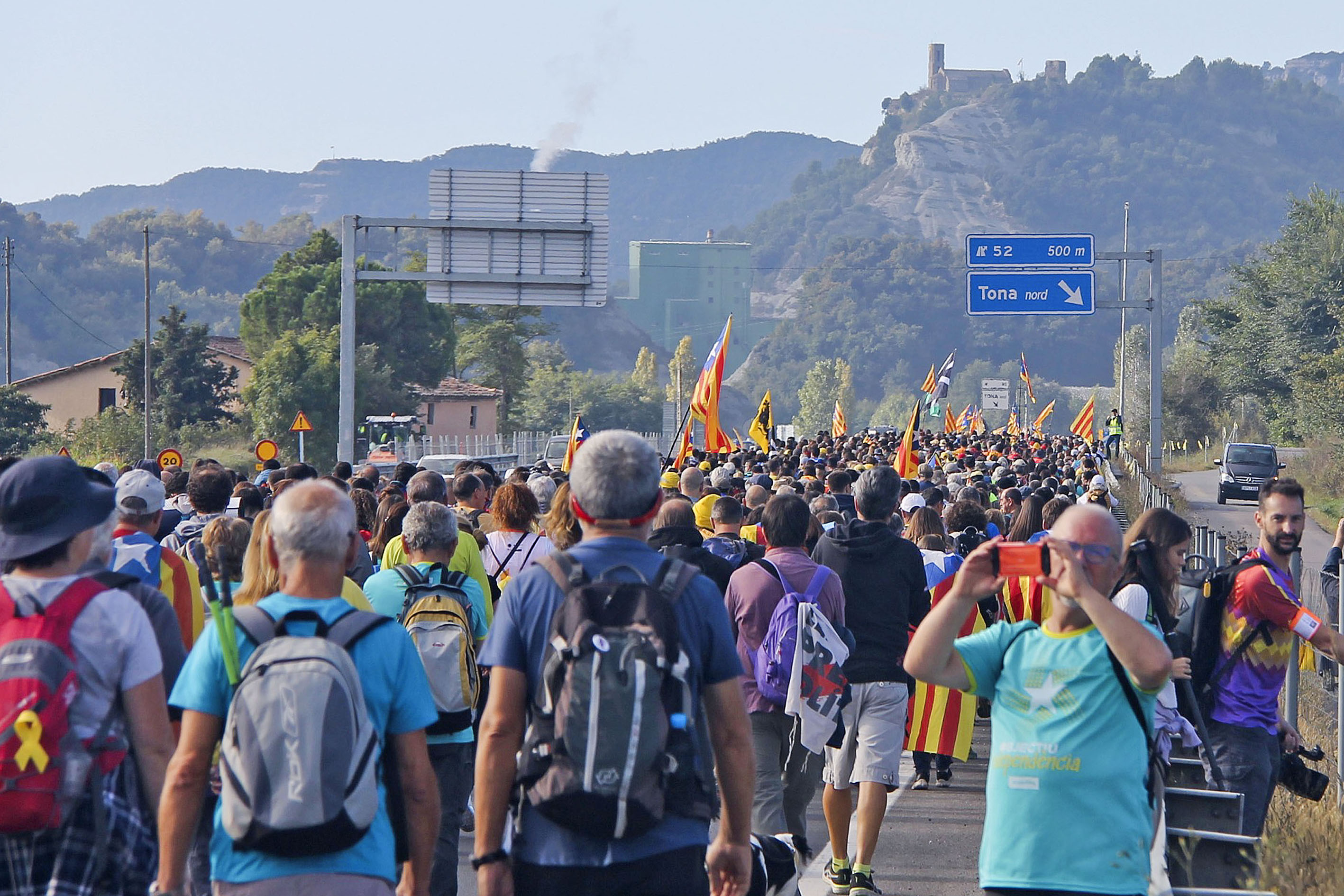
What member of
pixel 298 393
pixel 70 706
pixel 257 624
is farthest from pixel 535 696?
pixel 298 393

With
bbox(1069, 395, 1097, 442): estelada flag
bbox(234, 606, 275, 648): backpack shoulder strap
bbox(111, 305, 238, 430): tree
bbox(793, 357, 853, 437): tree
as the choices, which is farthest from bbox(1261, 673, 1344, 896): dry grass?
bbox(793, 357, 853, 437): tree

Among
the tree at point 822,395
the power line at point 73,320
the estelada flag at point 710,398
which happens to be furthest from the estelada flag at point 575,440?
the power line at point 73,320

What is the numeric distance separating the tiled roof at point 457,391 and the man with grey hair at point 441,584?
6943cm

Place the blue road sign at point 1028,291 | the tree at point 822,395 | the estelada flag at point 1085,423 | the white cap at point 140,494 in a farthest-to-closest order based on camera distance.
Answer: the tree at point 822,395
the estelada flag at point 1085,423
the blue road sign at point 1028,291
the white cap at point 140,494

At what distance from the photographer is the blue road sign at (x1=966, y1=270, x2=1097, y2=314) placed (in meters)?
31.5

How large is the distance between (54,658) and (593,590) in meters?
1.23

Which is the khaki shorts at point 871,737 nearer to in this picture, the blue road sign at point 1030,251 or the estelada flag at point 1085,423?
the blue road sign at point 1030,251

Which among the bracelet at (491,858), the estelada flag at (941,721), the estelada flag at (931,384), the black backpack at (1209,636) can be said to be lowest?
the estelada flag at (941,721)

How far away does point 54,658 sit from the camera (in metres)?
3.62

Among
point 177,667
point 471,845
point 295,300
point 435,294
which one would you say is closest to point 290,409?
point 295,300

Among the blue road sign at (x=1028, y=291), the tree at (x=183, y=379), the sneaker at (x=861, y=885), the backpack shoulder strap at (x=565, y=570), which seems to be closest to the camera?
the backpack shoulder strap at (x=565, y=570)

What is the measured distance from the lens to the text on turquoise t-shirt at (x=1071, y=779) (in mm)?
3910

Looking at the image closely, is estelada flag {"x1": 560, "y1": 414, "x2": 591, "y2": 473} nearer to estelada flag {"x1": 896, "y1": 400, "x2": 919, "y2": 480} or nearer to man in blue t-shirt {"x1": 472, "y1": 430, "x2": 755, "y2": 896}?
estelada flag {"x1": 896, "y1": 400, "x2": 919, "y2": 480}

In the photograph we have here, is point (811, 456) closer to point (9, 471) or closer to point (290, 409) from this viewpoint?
point (9, 471)
